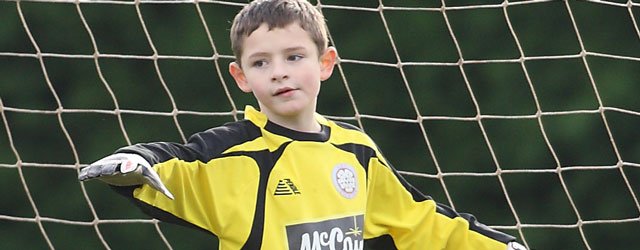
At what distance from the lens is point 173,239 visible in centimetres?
576

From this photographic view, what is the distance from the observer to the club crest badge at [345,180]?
313 centimetres

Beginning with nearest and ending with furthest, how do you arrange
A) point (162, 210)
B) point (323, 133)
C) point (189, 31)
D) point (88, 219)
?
point (162, 210) → point (323, 133) → point (189, 31) → point (88, 219)

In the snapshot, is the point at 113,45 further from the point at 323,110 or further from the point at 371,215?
the point at 371,215

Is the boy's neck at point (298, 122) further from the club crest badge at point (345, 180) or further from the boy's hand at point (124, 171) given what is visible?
the boy's hand at point (124, 171)

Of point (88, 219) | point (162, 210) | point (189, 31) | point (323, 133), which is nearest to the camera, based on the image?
point (162, 210)

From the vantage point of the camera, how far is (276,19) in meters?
3.08

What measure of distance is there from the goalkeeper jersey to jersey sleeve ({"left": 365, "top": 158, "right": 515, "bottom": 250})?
10 mm

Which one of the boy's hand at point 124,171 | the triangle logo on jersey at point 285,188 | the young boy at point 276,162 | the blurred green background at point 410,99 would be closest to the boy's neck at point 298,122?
the young boy at point 276,162

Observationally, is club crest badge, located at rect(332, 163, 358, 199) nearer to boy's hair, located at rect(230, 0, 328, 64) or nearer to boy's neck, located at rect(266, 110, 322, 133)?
boy's neck, located at rect(266, 110, 322, 133)

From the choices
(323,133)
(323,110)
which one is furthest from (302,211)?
(323,110)

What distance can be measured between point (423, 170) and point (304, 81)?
2640 mm

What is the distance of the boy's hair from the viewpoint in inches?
121

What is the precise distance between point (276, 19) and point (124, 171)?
18.7 inches

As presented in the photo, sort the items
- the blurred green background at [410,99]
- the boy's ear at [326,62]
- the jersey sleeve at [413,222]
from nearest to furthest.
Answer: the boy's ear at [326,62] < the jersey sleeve at [413,222] < the blurred green background at [410,99]
